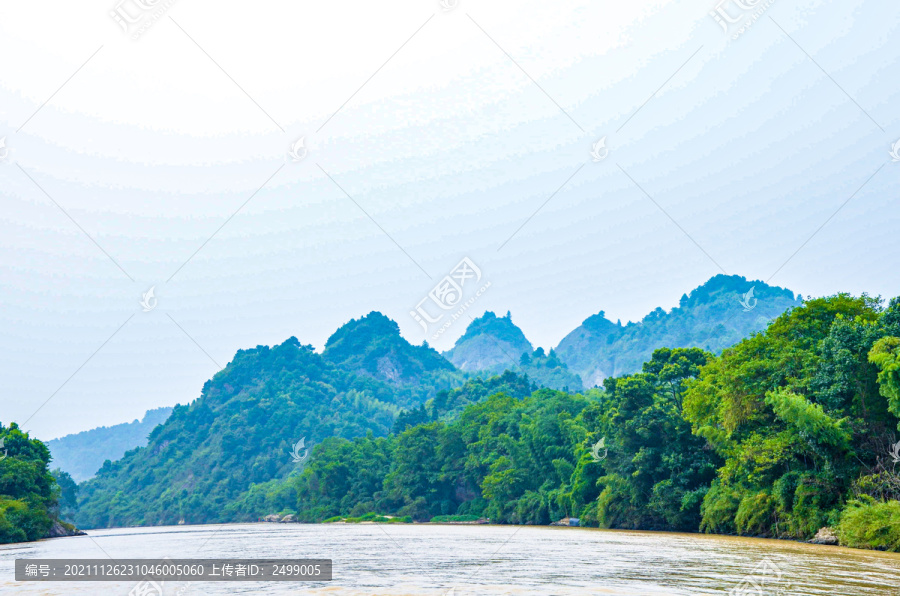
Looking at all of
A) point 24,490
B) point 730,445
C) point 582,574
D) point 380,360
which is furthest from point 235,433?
point 582,574

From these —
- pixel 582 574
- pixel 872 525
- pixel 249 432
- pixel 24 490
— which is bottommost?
pixel 872 525

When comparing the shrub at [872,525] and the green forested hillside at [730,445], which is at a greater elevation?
the green forested hillside at [730,445]

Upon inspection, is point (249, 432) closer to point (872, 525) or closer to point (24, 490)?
point (24, 490)

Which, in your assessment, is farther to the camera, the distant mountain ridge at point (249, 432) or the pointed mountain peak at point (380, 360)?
the pointed mountain peak at point (380, 360)

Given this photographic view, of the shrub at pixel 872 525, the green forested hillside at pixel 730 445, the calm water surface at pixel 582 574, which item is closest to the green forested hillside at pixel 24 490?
the calm water surface at pixel 582 574

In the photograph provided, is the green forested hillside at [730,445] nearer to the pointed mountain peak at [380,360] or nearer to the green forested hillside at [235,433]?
the green forested hillside at [235,433]

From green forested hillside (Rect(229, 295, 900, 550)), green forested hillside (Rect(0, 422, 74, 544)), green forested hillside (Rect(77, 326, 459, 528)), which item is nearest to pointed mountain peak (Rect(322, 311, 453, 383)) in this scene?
green forested hillside (Rect(77, 326, 459, 528))

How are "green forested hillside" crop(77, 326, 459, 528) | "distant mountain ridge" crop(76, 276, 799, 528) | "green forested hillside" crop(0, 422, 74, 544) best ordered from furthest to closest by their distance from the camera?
1. "green forested hillside" crop(77, 326, 459, 528)
2. "distant mountain ridge" crop(76, 276, 799, 528)
3. "green forested hillside" crop(0, 422, 74, 544)

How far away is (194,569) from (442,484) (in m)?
56.4

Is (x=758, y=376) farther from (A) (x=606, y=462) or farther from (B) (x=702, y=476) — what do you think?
(A) (x=606, y=462)

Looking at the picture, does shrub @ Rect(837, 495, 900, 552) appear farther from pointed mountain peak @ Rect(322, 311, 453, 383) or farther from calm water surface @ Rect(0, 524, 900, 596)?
pointed mountain peak @ Rect(322, 311, 453, 383)

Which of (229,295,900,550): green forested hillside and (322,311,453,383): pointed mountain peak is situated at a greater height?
(322,311,453,383): pointed mountain peak

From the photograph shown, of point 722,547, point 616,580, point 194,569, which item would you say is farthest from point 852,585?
point 194,569

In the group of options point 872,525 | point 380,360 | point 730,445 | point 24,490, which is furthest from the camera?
point 380,360
